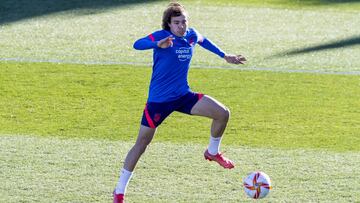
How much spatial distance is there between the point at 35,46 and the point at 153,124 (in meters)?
9.12

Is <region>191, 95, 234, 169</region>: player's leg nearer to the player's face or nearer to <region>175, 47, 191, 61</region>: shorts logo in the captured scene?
<region>175, 47, 191, 61</region>: shorts logo

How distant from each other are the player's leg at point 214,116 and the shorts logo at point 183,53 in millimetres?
482

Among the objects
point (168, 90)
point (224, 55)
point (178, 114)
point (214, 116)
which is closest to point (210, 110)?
point (214, 116)

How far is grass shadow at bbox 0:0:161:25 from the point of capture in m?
21.5

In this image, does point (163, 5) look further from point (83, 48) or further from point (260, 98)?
point (260, 98)

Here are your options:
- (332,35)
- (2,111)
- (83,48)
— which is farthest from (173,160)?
(332,35)

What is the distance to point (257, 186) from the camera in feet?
33.3

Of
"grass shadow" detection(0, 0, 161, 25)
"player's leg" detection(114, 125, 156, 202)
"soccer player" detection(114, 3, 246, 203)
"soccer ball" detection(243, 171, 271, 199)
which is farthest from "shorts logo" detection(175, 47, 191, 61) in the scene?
"grass shadow" detection(0, 0, 161, 25)

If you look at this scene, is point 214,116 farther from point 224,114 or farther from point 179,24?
point 179,24

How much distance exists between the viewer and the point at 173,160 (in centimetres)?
1190

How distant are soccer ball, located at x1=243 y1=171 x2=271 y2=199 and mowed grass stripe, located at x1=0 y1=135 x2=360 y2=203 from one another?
0.19 m

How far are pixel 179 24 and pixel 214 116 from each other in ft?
3.53

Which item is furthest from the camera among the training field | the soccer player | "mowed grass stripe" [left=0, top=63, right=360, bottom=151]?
"mowed grass stripe" [left=0, top=63, right=360, bottom=151]

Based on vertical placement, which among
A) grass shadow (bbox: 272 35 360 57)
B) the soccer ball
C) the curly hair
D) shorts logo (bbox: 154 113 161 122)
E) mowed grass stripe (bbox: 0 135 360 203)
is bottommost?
mowed grass stripe (bbox: 0 135 360 203)
